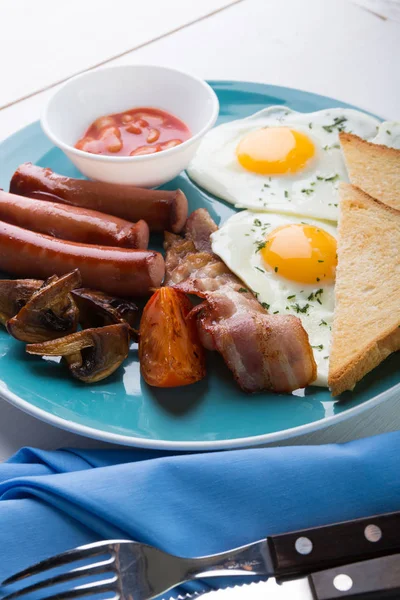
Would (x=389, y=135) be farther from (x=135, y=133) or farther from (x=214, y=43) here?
(x=214, y=43)

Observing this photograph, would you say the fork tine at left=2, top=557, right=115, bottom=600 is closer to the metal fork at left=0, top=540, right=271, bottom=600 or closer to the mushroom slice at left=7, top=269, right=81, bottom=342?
the metal fork at left=0, top=540, right=271, bottom=600

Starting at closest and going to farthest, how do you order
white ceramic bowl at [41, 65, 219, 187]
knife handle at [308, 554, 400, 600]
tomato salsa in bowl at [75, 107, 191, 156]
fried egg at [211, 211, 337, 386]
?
1. knife handle at [308, 554, 400, 600]
2. fried egg at [211, 211, 337, 386]
3. white ceramic bowl at [41, 65, 219, 187]
4. tomato salsa in bowl at [75, 107, 191, 156]

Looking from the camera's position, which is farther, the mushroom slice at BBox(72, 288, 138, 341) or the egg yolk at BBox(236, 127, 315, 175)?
the egg yolk at BBox(236, 127, 315, 175)

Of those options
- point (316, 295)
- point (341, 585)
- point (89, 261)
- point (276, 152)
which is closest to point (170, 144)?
point (276, 152)

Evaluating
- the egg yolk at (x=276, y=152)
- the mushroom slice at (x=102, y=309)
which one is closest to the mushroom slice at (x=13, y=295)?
the mushroom slice at (x=102, y=309)

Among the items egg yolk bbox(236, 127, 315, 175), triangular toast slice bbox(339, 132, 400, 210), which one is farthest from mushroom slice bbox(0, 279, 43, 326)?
triangular toast slice bbox(339, 132, 400, 210)

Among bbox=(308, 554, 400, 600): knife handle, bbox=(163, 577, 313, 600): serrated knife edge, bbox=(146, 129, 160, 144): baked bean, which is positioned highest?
bbox=(146, 129, 160, 144): baked bean

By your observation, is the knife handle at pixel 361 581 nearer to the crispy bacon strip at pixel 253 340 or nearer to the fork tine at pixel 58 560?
the fork tine at pixel 58 560
